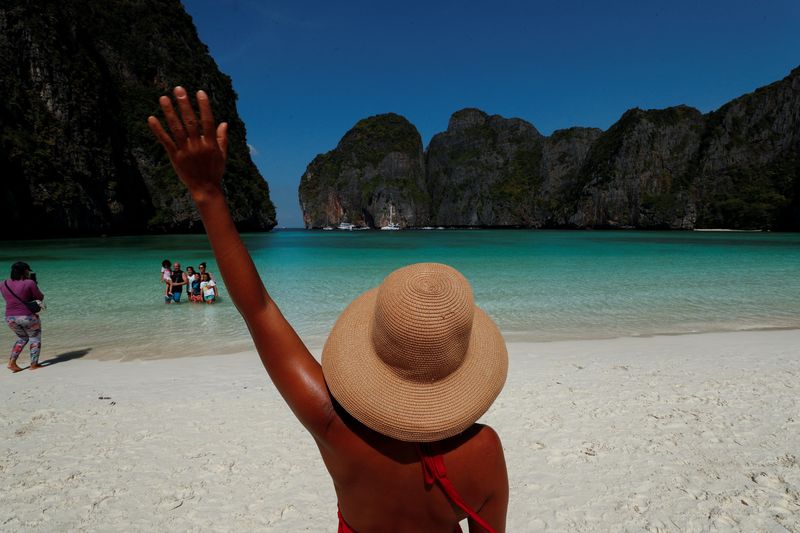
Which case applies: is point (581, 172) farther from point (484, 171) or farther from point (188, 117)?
point (188, 117)

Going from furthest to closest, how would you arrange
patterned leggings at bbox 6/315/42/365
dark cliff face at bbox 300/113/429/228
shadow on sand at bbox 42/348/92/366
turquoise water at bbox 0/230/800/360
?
dark cliff face at bbox 300/113/429/228 < turquoise water at bbox 0/230/800/360 < shadow on sand at bbox 42/348/92/366 < patterned leggings at bbox 6/315/42/365

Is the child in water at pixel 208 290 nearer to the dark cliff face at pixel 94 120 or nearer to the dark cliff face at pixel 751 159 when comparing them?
the dark cliff face at pixel 94 120

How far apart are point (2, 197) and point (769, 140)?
150297 millimetres

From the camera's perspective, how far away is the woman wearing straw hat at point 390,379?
0.99m

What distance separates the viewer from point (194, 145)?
1.06 meters

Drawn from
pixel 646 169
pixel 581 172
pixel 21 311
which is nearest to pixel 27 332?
pixel 21 311

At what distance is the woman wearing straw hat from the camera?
99 centimetres

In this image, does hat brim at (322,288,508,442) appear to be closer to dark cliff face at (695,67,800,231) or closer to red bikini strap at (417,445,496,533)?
red bikini strap at (417,445,496,533)

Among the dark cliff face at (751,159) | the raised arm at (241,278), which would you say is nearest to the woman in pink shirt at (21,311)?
the raised arm at (241,278)

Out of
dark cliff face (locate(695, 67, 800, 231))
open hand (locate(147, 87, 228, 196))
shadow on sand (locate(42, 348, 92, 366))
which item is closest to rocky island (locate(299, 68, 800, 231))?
dark cliff face (locate(695, 67, 800, 231))

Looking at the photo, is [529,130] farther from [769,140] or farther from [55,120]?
[55,120]

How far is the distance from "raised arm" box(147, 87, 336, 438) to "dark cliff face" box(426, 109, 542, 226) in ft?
552

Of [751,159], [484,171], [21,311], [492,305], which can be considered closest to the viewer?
[21,311]

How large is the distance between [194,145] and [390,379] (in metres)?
0.72
